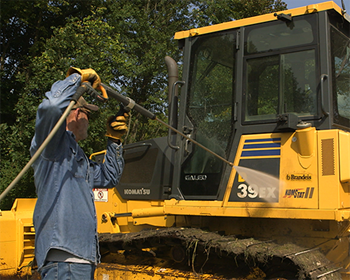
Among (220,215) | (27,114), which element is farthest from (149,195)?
(27,114)

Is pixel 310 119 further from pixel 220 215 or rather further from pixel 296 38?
pixel 220 215

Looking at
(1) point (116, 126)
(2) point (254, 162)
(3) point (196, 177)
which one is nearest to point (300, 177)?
(2) point (254, 162)

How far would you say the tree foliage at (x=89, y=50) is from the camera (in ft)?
39.8

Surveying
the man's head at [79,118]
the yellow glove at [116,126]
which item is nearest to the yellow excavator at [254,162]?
the yellow glove at [116,126]

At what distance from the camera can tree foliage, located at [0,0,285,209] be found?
1214 cm

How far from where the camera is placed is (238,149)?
15.3 feet

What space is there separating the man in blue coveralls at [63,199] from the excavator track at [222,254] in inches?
72.9

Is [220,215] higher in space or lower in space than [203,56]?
lower

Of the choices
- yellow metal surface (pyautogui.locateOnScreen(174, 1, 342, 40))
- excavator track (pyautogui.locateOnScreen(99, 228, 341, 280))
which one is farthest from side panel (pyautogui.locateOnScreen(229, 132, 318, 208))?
yellow metal surface (pyautogui.locateOnScreen(174, 1, 342, 40))

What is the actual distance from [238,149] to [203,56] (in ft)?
4.25

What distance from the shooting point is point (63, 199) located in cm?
262

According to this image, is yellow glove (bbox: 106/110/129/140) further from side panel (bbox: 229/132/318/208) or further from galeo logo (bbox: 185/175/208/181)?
galeo logo (bbox: 185/175/208/181)

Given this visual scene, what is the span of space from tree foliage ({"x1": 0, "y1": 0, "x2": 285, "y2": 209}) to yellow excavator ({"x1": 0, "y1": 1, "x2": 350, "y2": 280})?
6.38 m

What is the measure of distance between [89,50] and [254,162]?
8.83 m
